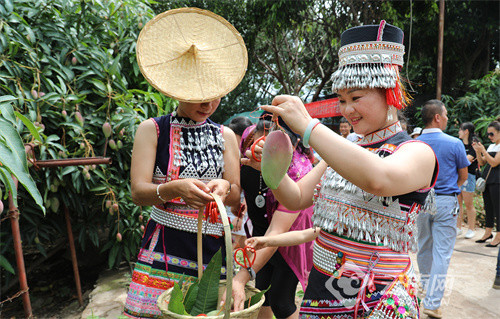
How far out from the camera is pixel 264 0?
1037 centimetres

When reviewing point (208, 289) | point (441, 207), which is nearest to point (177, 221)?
point (208, 289)

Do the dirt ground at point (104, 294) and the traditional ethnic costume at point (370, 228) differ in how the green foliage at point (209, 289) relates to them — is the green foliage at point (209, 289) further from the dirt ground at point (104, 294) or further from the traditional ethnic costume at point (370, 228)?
the dirt ground at point (104, 294)

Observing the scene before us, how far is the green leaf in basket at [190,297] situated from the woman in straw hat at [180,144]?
0.16 meters

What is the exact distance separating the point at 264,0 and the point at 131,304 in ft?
33.2

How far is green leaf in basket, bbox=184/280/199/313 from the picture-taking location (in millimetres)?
1436

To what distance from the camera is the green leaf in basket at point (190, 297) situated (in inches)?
A: 56.5

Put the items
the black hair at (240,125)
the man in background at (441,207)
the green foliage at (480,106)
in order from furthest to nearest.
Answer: the green foliage at (480,106), the black hair at (240,125), the man in background at (441,207)

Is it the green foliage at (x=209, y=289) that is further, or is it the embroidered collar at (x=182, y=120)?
the embroidered collar at (x=182, y=120)

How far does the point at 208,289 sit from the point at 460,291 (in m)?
3.76

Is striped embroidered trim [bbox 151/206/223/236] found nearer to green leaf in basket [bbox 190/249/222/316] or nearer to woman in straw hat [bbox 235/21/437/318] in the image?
green leaf in basket [bbox 190/249/222/316]

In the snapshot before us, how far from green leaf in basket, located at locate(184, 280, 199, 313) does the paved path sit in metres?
1.69

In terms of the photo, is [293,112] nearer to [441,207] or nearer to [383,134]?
[383,134]

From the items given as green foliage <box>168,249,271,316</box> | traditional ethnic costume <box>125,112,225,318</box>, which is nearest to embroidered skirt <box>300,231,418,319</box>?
green foliage <box>168,249,271,316</box>

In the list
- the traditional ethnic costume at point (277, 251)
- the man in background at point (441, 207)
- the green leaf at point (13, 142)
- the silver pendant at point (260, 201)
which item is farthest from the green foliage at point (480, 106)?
the green leaf at point (13, 142)
